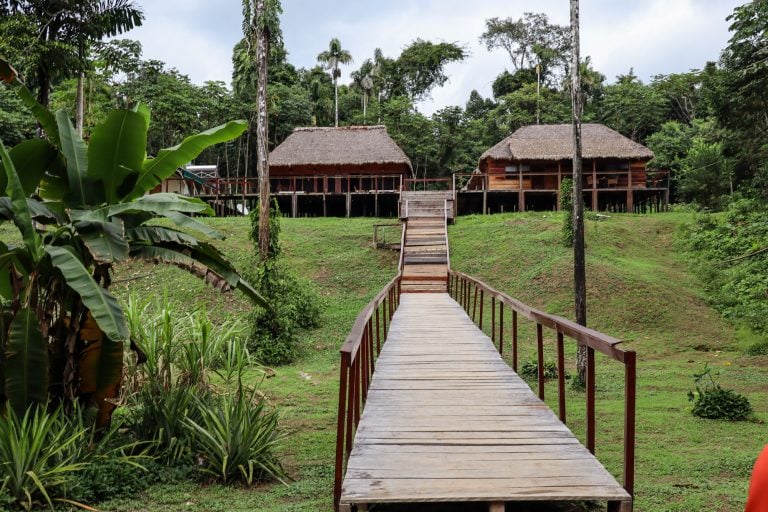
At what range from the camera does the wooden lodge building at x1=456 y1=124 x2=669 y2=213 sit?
32188 millimetres

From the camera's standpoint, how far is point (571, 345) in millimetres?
14797

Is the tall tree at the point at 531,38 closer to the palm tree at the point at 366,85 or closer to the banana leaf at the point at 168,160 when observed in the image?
the palm tree at the point at 366,85

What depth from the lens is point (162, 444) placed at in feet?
20.9

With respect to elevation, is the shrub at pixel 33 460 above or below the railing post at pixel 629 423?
below

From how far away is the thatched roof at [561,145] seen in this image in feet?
106

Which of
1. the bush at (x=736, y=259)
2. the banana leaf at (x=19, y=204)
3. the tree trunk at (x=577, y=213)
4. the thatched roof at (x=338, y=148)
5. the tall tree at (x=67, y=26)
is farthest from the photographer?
the thatched roof at (x=338, y=148)

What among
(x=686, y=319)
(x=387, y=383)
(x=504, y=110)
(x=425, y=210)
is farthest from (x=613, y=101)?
(x=387, y=383)

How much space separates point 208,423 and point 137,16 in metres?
16.2

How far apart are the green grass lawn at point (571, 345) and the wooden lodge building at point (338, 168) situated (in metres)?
5.58

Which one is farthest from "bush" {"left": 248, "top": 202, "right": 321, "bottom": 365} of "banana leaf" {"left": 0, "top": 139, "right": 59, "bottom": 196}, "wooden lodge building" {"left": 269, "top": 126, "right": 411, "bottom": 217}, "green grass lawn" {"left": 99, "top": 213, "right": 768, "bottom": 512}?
"wooden lodge building" {"left": 269, "top": 126, "right": 411, "bottom": 217}

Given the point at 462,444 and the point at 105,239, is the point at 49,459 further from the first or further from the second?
the point at 462,444

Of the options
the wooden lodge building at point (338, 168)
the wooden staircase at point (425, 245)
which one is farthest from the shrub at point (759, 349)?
the wooden lodge building at point (338, 168)

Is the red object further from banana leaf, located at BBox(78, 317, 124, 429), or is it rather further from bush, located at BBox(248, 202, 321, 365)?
bush, located at BBox(248, 202, 321, 365)

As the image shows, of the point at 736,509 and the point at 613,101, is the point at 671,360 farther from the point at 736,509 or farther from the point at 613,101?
the point at 613,101
